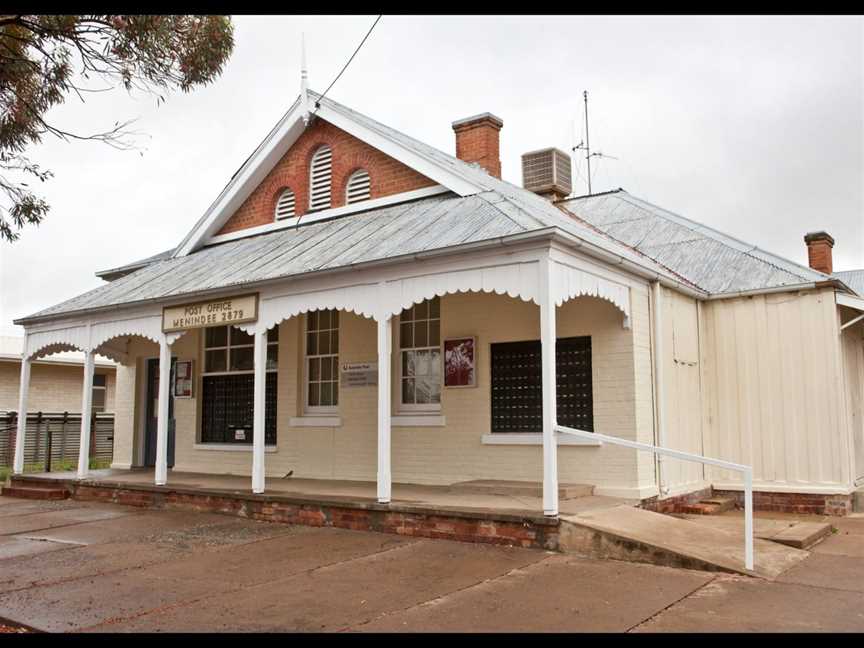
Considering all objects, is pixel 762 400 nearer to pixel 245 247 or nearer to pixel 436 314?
pixel 436 314

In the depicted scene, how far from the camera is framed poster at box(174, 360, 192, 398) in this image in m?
14.6

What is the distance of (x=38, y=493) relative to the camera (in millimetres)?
13523

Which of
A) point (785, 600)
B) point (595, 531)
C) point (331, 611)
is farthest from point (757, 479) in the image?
point (331, 611)

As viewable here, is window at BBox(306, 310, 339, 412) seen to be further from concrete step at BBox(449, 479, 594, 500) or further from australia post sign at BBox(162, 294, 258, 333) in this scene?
concrete step at BBox(449, 479, 594, 500)

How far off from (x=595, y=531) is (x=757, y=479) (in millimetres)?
4795

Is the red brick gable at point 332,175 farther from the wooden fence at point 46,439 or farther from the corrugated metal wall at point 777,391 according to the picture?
the wooden fence at point 46,439

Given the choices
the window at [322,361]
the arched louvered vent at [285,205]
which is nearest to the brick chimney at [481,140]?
the arched louvered vent at [285,205]

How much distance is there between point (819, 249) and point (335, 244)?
10514 mm

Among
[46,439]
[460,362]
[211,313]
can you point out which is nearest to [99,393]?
[46,439]

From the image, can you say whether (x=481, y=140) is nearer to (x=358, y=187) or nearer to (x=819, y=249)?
(x=358, y=187)

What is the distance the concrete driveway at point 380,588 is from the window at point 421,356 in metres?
3.06

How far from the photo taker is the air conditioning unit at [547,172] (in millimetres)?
15453

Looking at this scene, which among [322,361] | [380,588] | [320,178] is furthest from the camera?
[320,178]

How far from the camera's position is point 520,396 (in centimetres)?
1093
